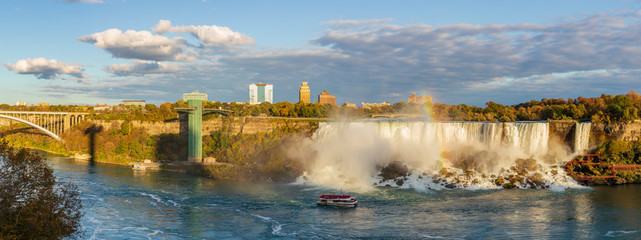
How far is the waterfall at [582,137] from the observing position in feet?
194

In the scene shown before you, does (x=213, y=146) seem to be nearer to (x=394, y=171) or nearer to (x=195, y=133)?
(x=195, y=133)

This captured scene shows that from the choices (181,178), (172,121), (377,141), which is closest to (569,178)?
(377,141)

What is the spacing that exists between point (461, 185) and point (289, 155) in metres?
23.5

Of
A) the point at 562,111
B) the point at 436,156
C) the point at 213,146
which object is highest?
the point at 562,111

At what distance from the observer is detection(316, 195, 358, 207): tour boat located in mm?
43031

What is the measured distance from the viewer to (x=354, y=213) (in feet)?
133

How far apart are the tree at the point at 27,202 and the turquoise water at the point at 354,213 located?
7.59 meters

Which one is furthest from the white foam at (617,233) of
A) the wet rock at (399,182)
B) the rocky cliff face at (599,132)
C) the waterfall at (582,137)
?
the rocky cliff face at (599,132)

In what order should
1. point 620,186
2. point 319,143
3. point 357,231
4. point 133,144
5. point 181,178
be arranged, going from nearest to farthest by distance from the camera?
1. point 357,231
2. point 620,186
3. point 181,178
4. point 319,143
5. point 133,144

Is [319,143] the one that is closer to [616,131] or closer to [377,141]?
[377,141]

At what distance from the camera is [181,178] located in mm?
62594

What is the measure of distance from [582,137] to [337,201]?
34.3 m

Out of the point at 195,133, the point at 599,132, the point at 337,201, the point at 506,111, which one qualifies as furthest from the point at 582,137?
the point at 195,133

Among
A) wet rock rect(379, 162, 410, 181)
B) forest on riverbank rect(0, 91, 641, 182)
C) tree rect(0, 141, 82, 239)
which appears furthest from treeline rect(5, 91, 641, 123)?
tree rect(0, 141, 82, 239)
